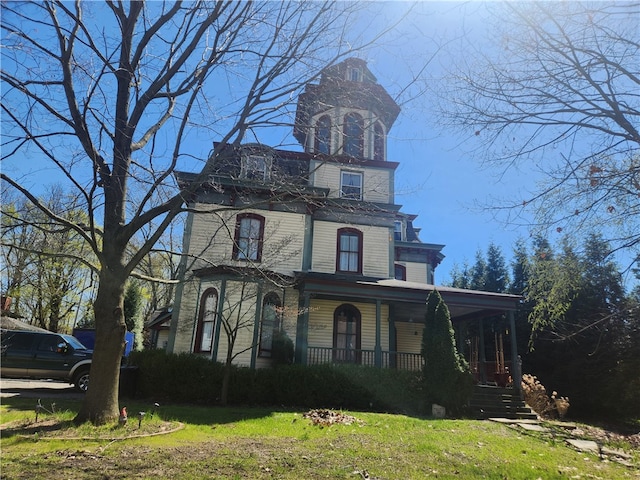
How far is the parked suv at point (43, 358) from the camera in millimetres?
12656

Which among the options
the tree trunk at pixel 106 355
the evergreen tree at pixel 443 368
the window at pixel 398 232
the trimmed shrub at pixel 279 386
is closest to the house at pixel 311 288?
the trimmed shrub at pixel 279 386

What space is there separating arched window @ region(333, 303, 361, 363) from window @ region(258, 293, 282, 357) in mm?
2389

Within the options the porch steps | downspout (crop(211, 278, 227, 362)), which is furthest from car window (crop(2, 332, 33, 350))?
the porch steps

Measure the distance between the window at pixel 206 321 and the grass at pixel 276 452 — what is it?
629cm

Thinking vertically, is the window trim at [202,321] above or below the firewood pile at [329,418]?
above

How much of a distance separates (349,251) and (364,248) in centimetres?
64

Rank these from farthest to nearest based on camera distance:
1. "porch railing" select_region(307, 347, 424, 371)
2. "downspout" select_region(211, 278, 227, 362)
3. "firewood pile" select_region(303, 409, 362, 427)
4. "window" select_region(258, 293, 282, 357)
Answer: "porch railing" select_region(307, 347, 424, 371) < "window" select_region(258, 293, 282, 357) < "downspout" select_region(211, 278, 227, 362) < "firewood pile" select_region(303, 409, 362, 427)

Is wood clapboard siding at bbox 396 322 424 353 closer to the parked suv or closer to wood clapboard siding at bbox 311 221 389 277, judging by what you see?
wood clapboard siding at bbox 311 221 389 277

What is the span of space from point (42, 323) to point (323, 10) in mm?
34194

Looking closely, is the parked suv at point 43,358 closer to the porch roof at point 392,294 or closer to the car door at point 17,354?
the car door at point 17,354

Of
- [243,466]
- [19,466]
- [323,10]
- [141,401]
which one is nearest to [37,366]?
[141,401]

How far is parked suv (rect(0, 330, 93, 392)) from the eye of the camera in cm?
1266

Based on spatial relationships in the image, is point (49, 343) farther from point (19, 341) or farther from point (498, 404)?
point (498, 404)

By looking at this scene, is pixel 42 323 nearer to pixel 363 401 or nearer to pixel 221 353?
pixel 221 353
